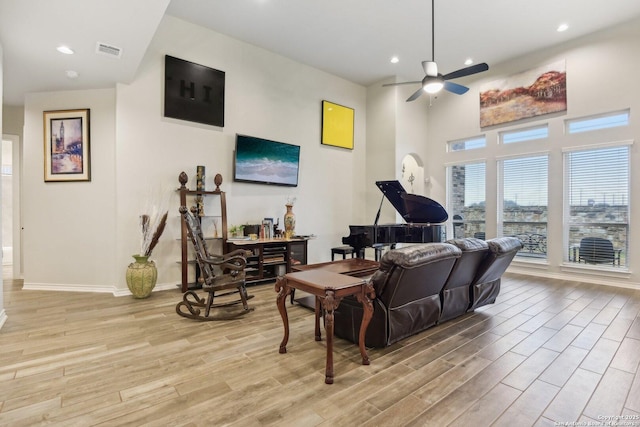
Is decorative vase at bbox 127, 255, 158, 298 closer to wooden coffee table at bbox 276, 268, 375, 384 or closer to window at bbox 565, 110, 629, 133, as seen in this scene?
wooden coffee table at bbox 276, 268, 375, 384

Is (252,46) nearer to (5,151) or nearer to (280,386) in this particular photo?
(280,386)

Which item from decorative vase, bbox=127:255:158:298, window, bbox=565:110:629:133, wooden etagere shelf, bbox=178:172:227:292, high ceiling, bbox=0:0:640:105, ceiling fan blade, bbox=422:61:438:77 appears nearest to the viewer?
high ceiling, bbox=0:0:640:105

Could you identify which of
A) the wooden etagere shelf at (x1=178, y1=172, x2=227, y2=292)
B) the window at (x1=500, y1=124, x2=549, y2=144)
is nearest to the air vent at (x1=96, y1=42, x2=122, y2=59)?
the wooden etagere shelf at (x1=178, y1=172, x2=227, y2=292)

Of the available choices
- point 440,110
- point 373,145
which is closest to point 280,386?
point 373,145

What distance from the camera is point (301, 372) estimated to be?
95.0 inches

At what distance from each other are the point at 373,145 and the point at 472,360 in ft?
18.6

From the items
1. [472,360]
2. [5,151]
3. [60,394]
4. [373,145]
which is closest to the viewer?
[60,394]

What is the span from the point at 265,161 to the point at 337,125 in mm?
2141

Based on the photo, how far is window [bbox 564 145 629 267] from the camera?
5355 mm

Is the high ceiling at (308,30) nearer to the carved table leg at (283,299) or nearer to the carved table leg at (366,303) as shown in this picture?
the carved table leg at (283,299)

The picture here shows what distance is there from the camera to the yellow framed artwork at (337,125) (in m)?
6.92

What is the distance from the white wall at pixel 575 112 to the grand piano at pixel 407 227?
229 centimetres

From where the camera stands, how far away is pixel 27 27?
3229 mm

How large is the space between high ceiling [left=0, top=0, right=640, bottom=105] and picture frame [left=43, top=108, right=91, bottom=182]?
436 millimetres
